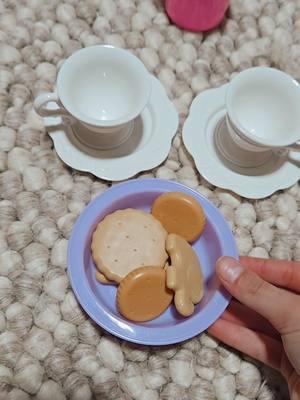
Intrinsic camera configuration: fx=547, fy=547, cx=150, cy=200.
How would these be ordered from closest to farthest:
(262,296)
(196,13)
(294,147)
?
1. (262,296)
2. (294,147)
3. (196,13)

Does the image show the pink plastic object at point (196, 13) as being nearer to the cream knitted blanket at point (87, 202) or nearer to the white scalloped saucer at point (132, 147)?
the cream knitted blanket at point (87, 202)

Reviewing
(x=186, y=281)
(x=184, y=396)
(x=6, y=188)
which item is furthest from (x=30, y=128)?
(x=184, y=396)

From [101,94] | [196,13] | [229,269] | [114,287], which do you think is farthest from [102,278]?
[196,13]

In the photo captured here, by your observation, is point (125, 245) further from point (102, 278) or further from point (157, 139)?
point (157, 139)

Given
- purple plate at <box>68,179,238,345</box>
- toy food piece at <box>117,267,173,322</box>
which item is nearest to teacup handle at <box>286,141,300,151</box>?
purple plate at <box>68,179,238,345</box>

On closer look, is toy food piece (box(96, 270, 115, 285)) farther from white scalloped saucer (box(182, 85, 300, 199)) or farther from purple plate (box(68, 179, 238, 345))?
white scalloped saucer (box(182, 85, 300, 199))

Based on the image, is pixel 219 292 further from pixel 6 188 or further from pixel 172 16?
pixel 172 16

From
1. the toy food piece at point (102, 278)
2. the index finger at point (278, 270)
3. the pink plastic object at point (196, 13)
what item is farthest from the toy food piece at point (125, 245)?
the pink plastic object at point (196, 13)
